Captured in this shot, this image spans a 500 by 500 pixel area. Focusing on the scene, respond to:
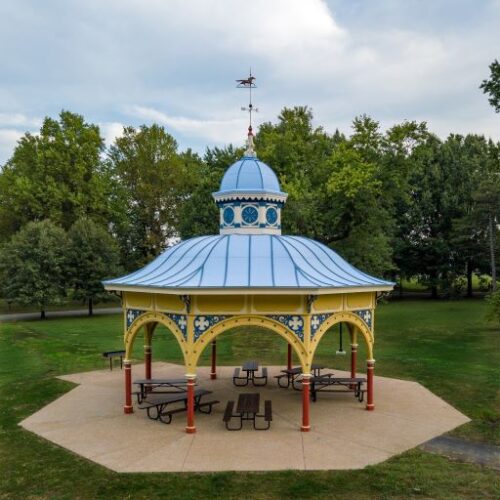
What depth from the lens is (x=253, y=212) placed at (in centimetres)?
1442

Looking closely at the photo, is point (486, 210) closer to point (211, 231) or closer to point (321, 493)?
point (211, 231)

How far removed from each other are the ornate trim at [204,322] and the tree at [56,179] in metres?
35.7

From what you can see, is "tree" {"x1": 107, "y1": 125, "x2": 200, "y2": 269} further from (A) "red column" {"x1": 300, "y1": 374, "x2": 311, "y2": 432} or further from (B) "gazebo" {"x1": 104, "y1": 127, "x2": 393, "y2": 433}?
(A) "red column" {"x1": 300, "y1": 374, "x2": 311, "y2": 432}

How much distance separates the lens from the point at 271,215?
48.0ft

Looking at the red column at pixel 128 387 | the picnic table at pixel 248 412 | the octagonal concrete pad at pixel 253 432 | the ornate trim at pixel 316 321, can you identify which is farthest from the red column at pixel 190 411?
the ornate trim at pixel 316 321

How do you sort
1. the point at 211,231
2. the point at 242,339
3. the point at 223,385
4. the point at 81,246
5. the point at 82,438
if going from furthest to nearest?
1. the point at 81,246
2. the point at 211,231
3. the point at 242,339
4. the point at 223,385
5. the point at 82,438

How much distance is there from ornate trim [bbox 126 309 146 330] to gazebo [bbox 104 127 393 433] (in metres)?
0.03

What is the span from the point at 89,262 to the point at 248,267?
94.7 feet

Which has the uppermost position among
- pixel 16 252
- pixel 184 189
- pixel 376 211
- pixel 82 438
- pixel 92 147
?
pixel 92 147

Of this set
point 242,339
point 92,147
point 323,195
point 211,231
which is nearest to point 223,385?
point 242,339

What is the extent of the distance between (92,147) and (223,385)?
35154mm

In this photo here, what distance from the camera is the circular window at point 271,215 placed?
14.5 meters

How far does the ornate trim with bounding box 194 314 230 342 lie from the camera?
1179 centimetres

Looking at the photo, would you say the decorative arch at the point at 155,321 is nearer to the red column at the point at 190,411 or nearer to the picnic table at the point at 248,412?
the red column at the point at 190,411
